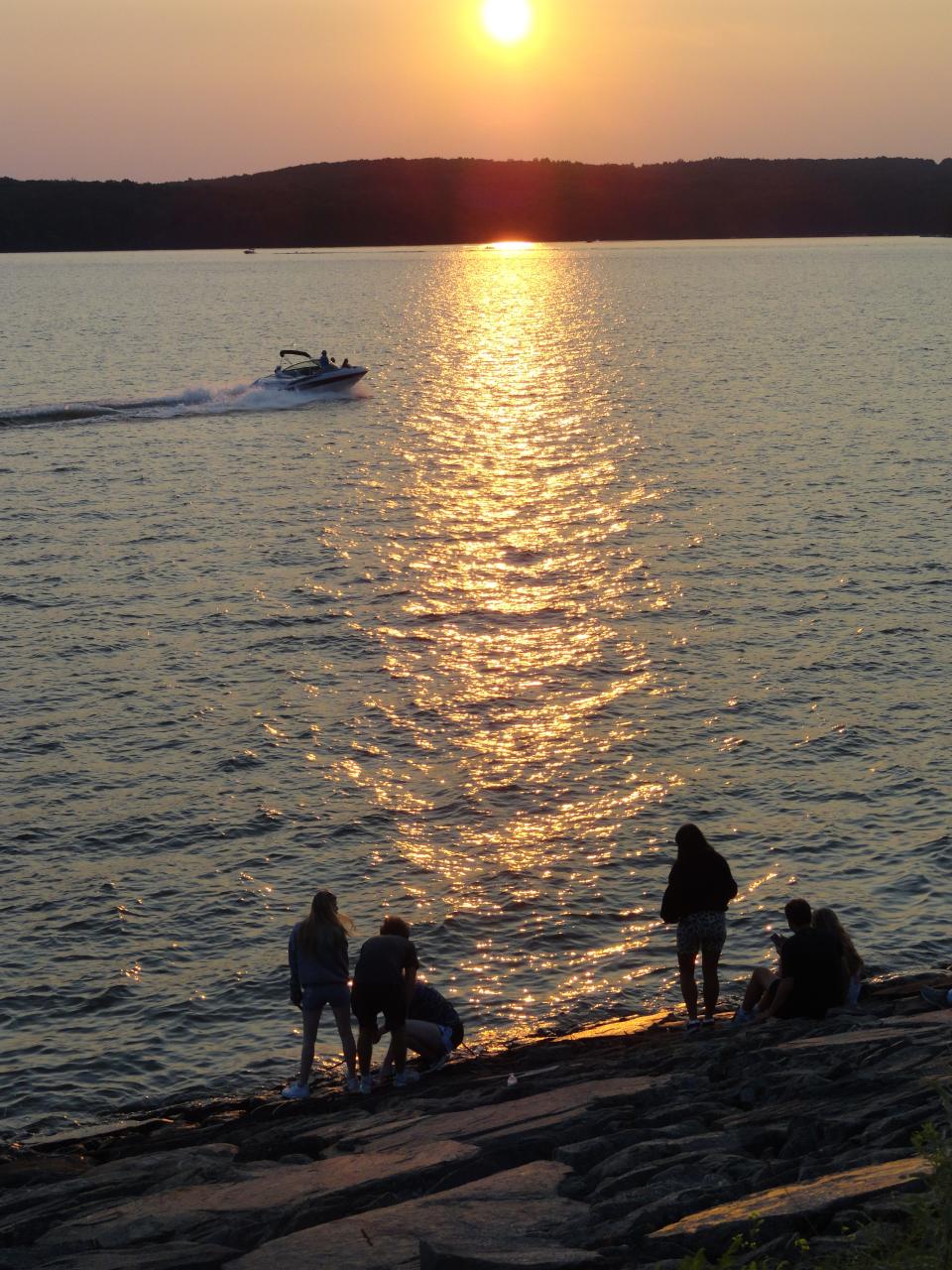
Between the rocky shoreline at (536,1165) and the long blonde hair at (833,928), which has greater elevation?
the long blonde hair at (833,928)

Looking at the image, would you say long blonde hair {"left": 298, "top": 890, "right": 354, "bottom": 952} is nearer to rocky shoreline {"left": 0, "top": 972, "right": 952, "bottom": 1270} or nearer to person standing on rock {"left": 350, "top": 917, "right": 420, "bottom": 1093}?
person standing on rock {"left": 350, "top": 917, "right": 420, "bottom": 1093}

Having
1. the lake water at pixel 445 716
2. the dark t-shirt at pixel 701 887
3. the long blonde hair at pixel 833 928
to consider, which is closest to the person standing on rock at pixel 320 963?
the lake water at pixel 445 716

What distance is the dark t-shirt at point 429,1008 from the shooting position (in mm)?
13391

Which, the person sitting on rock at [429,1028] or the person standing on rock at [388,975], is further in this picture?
the person sitting on rock at [429,1028]

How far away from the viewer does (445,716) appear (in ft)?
84.5

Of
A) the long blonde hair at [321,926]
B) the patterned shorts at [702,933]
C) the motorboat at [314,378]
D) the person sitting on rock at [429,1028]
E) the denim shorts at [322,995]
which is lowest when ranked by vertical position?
the person sitting on rock at [429,1028]

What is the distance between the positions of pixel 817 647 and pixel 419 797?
11.2 meters

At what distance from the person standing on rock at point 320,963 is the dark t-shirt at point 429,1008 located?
2.09 ft

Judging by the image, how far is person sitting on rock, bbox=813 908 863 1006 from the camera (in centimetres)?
1248

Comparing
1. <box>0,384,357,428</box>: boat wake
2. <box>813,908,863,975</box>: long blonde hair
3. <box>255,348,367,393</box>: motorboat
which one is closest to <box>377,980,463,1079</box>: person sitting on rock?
<box>813,908,863,975</box>: long blonde hair

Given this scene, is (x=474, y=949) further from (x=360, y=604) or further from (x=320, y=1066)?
(x=360, y=604)

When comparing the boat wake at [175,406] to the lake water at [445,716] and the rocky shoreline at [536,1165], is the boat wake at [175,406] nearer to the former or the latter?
the lake water at [445,716]

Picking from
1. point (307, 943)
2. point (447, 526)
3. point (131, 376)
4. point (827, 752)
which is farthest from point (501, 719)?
point (131, 376)

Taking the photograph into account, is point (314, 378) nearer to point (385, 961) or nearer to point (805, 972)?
point (385, 961)
